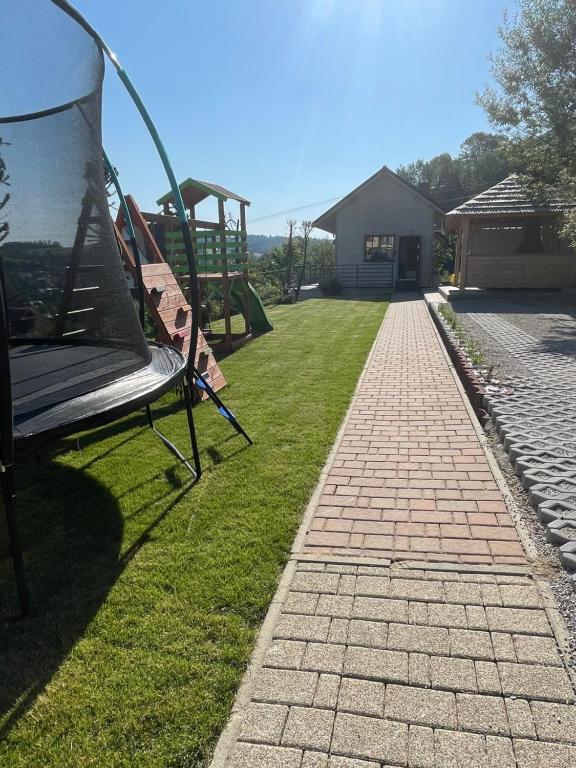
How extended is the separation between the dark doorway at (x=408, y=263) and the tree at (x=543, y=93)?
8527 mm

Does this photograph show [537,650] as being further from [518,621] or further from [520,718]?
[520,718]

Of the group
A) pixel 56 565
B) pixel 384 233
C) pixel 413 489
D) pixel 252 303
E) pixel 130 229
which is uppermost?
pixel 384 233

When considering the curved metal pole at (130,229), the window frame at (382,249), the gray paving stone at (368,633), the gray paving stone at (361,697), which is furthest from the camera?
the window frame at (382,249)

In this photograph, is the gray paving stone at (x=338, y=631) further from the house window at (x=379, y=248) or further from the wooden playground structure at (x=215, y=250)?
the house window at (x=379, y=248)

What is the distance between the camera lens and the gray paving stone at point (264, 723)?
69.3 inches

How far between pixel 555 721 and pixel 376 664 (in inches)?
26.9

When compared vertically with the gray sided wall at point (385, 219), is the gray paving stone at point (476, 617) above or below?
below

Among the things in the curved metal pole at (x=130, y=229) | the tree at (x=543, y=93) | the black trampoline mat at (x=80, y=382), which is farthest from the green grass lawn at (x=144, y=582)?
the tree at (x=543, y=93)

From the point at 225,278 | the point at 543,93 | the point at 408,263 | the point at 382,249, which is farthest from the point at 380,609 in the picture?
the point at 408,263

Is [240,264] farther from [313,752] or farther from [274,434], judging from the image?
[313,752]

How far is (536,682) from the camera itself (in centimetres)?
194

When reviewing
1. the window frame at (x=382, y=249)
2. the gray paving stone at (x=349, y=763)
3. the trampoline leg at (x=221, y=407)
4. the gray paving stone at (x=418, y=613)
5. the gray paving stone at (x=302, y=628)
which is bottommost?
the gray paving stone at (x=349, y=763)

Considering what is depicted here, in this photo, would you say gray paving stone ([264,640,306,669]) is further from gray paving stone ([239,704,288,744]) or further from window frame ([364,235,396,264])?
window frame ([364,235,396,264])

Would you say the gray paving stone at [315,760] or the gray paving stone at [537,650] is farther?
the gray paving stone at [537,650]
